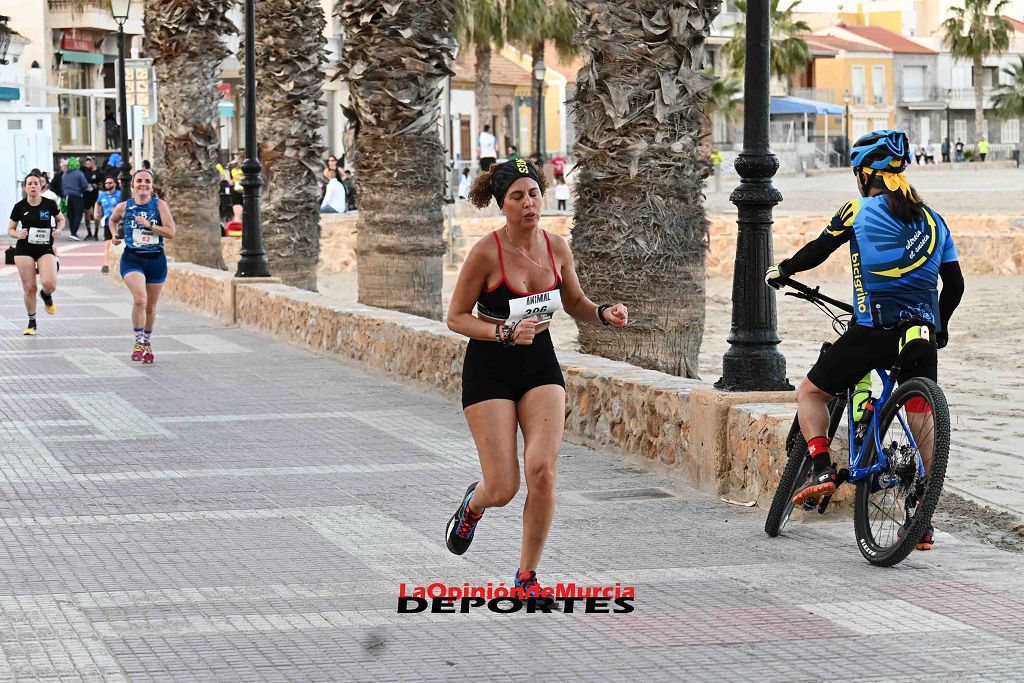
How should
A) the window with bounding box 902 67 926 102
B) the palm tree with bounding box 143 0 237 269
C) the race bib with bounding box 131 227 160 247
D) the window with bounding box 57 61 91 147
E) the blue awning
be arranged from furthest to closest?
the window with bounding box 902 67 926 102 < the blue awning < the window with bounding box 57 61 91 147 < the palm tree with bounding box 143 0 237 269 < the race bib with bounding box 131 227 160 247

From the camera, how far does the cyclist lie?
6914 mm

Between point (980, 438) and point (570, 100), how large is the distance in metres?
3.48

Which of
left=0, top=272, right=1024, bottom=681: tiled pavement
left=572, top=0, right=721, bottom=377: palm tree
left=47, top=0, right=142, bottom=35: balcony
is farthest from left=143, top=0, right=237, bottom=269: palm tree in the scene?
left=47, top=0, right=142, bottom=35: balcony

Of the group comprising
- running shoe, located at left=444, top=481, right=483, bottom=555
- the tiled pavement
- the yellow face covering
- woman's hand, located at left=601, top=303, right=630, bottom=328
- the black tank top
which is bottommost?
the tiled pavement

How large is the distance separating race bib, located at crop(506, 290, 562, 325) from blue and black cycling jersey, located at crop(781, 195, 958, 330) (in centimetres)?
115

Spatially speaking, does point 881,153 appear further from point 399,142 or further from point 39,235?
point 39,235

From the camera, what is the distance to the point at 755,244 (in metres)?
8.65

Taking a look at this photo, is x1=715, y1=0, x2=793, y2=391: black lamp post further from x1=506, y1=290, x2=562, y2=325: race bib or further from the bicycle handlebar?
x1=506, y1=290, x2=562, y2=325: race bib

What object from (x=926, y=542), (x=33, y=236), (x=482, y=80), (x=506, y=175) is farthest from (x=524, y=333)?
(x=482, y=80)

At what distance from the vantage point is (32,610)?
6129 millimetres

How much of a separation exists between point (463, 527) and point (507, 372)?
25.5 inches

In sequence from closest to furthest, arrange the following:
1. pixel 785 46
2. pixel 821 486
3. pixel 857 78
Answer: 1. pixel 821 486
2. pixel 785 46
3. pixel 857 78

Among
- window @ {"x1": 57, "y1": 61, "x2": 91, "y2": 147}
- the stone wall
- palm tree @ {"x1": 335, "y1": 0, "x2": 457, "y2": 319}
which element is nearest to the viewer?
palm tree @ {"x1": 335, "y1": 0, "x2": 457, "y2": 319}

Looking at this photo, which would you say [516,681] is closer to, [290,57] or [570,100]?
[570,100]
